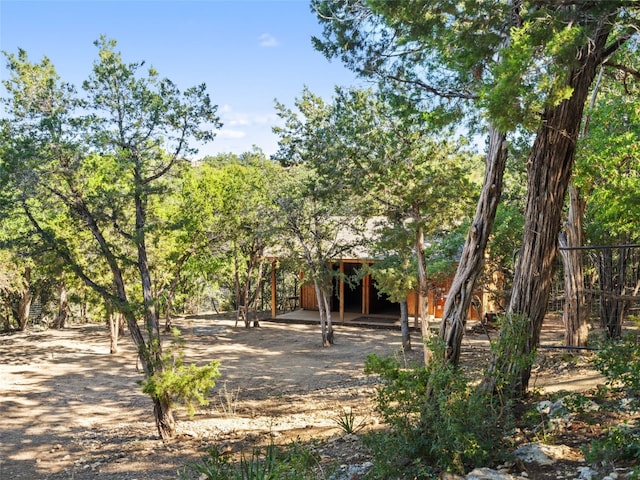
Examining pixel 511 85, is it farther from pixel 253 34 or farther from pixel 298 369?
pixel 298 369

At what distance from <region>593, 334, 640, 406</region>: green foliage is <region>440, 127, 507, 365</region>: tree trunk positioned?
4.21 feet

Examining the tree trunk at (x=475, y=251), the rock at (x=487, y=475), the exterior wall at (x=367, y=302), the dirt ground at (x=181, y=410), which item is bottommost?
the dirt ground at (x=181, y=410)

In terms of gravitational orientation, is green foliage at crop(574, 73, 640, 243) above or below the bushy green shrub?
above

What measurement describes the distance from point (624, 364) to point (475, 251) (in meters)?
1.68

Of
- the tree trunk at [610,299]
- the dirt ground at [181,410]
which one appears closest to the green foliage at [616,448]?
the dirt ground at [181,410]

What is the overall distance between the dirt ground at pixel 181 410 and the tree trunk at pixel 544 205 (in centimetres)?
121

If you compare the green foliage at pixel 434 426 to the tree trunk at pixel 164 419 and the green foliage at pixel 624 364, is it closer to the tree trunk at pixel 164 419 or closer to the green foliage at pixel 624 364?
the green foliage at pixel 624 364

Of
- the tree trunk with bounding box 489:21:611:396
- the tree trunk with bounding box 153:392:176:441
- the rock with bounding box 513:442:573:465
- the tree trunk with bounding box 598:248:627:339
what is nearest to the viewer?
the rock with bounding box 513:442:573:465

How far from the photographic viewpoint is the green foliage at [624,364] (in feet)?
12.4

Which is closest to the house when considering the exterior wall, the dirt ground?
the exterior wall

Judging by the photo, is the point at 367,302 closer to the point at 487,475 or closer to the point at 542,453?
the point at 542,453

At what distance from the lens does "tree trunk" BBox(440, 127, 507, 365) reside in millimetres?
5125

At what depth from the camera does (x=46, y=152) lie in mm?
8219

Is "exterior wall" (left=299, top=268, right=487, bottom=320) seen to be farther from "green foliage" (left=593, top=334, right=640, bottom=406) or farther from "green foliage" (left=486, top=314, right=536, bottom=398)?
"green foliage" (left=593, top=334, right=640, bottom=406)
